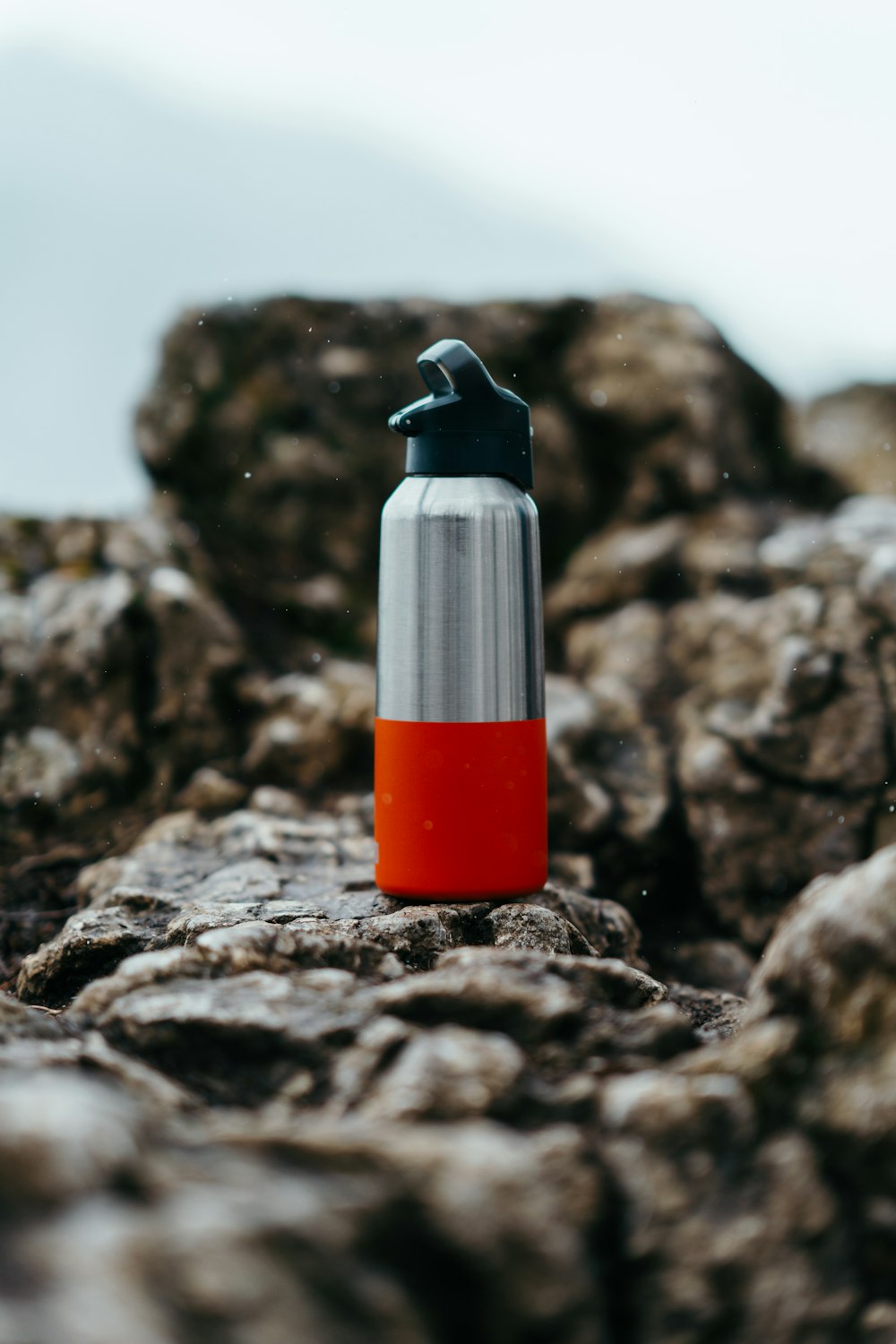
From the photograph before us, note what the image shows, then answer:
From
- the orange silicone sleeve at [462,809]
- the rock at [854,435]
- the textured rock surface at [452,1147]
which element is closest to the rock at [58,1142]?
the textured rock surface at [452,1147]

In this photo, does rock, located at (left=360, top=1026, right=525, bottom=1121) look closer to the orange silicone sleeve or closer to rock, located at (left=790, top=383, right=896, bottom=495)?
the orange silicone sleeve

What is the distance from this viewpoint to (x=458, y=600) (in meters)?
2.36

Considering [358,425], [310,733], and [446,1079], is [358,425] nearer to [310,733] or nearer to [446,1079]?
[310,733]

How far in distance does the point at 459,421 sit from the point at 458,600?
0.39 metres

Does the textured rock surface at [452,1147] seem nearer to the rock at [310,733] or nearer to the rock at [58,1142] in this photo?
the rock at [58,1142]

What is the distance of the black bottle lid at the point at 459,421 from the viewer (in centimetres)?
235

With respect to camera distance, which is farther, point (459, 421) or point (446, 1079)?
point (459, 421)

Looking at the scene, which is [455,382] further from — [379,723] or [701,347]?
[701,347]

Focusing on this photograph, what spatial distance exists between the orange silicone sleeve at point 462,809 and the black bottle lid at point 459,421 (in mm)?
574

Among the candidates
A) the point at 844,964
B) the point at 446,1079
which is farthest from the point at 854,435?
the point at 446,1079

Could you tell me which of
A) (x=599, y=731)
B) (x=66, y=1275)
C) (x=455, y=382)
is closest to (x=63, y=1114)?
(x=66, y=1275)

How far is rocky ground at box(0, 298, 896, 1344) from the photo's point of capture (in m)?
1.25

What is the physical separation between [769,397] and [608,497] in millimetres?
904

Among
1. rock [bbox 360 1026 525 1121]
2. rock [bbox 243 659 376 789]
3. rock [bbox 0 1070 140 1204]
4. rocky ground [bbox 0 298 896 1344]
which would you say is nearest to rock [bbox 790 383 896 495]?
rocky ground [bbox 0 298 896 1344]
